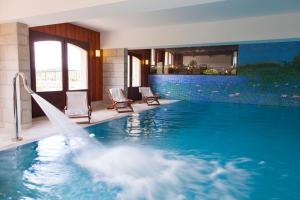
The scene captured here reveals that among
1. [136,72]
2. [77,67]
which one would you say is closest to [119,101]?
[77,67]

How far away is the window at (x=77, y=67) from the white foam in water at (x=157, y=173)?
4.62 m

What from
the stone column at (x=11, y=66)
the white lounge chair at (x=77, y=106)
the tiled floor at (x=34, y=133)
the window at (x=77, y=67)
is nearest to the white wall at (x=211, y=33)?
the window at (x=77, y=67)

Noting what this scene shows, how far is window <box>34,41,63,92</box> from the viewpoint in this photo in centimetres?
709

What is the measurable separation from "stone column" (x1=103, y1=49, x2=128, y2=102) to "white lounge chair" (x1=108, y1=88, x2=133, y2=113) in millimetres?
1210

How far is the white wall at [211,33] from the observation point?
22.4 ft

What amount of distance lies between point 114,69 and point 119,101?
2245 millimetres

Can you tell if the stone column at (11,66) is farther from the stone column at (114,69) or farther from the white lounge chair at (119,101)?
the stone column at (114,69)

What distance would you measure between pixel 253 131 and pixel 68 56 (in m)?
6.28

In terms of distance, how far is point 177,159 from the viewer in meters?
3.73

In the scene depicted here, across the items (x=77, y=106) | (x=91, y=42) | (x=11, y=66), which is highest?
(x=91, y=42)

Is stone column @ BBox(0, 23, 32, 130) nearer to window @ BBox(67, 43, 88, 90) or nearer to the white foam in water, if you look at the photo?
the white foam in water

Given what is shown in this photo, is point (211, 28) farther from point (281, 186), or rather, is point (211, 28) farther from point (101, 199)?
point (101, 199)

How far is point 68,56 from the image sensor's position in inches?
322

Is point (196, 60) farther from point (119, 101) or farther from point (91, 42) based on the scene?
point (119, 101)
